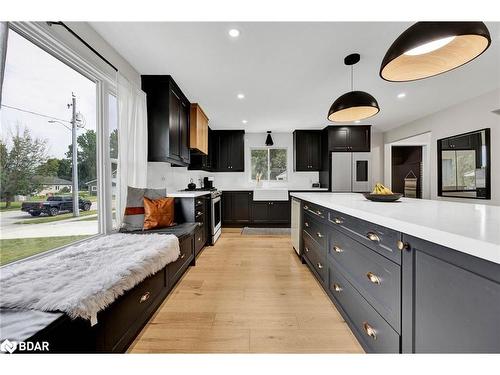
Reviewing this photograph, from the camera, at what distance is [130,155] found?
7.82 feet

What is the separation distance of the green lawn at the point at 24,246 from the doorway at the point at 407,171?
781 centimetres

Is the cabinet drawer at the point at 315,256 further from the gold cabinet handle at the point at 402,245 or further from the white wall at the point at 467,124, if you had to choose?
the white wall at the point at 467,124

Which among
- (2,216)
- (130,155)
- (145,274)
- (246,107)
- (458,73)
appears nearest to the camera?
(2,216)

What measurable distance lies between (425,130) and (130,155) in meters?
5.62

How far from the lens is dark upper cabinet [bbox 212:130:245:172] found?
213 inches

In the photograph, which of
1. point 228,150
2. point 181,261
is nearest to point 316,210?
point 181,261

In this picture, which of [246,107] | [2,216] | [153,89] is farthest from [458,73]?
[2,216]

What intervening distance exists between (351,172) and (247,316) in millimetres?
4330

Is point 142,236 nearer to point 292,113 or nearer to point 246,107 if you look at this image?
point 246,107

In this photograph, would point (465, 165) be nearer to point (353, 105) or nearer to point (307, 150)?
point (307, 150)

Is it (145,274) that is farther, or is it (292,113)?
(292,113)

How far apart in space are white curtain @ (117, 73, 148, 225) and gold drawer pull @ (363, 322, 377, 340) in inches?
96.1

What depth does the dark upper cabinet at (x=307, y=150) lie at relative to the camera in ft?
17.9

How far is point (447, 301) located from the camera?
0.75 metres
